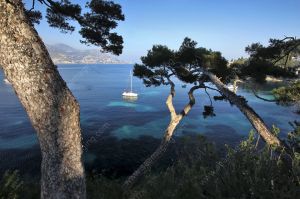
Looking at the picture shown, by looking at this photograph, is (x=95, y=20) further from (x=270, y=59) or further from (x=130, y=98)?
(x=130, y=98)

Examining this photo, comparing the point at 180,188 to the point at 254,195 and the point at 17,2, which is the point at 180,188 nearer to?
the point at 254,195

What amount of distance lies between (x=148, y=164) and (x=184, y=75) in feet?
15.9

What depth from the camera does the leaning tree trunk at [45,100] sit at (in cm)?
346

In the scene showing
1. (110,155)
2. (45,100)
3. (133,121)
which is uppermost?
(45,100)

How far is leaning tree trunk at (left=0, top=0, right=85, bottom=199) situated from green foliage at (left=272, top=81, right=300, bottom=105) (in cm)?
986

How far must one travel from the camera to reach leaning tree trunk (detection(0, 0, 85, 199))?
3.46 m

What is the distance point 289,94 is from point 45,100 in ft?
34.3

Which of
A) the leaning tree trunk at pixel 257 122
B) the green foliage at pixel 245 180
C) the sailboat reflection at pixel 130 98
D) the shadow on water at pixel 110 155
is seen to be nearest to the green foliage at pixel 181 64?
the leaning tree trunk at pixel 257 122

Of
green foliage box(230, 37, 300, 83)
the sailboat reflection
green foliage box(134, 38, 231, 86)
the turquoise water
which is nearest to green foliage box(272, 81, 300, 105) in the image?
green foliage box(230, 37, 300, 83)

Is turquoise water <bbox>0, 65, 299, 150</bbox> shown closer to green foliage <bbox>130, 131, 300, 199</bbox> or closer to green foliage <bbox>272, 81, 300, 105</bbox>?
green foliage <bbox>272, 81, 300, 105</bbox>

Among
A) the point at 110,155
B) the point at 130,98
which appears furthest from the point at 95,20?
the point at 130,98

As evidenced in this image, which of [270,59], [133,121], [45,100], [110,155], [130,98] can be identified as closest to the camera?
[45,100]

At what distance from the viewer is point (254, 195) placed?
4352 mm

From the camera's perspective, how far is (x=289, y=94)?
456 inches
